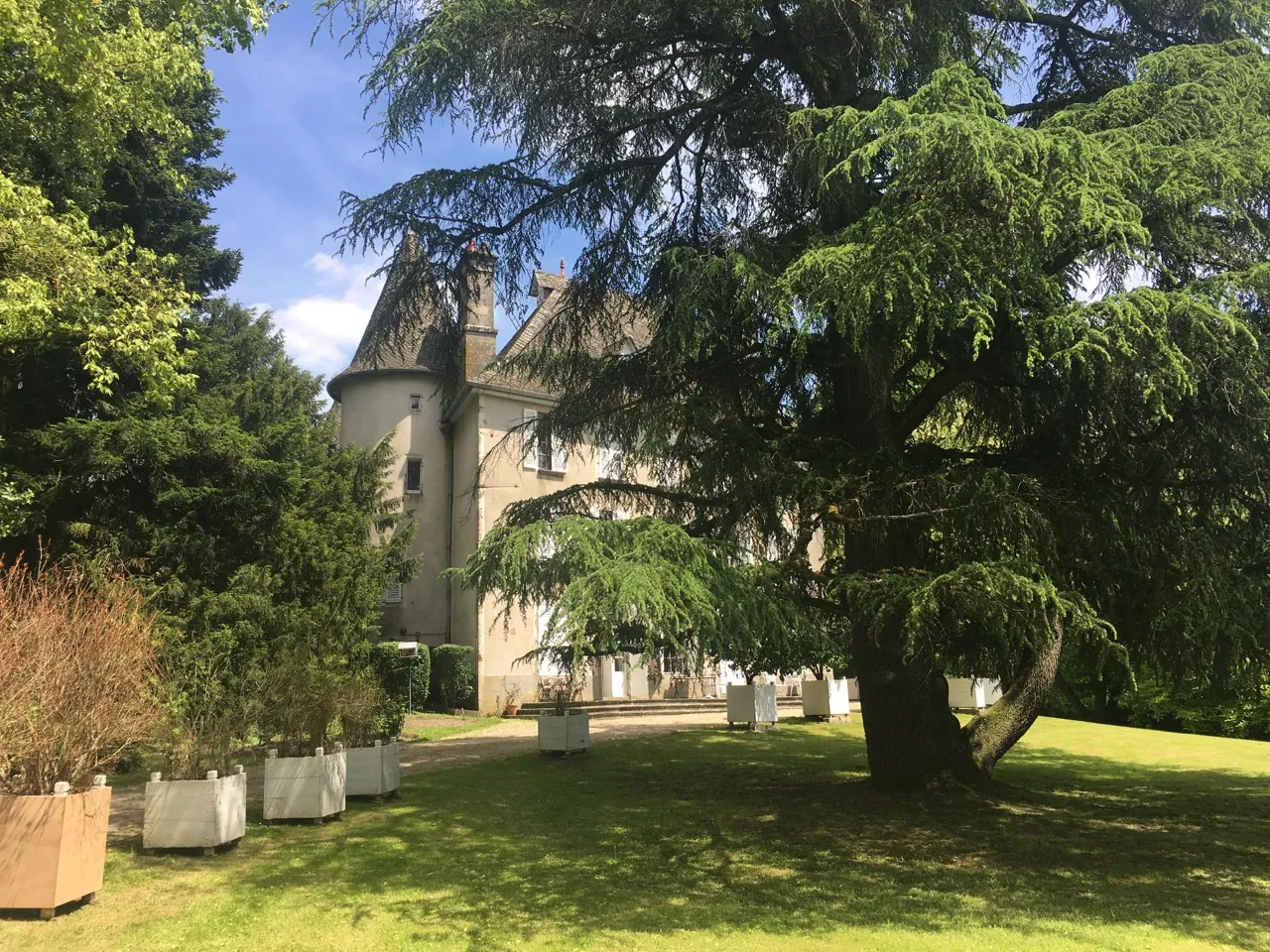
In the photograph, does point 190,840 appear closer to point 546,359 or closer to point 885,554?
point 546,359

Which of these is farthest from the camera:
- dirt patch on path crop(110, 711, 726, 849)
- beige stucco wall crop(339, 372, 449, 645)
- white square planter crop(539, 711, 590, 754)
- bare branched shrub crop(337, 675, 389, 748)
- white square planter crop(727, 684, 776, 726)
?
beige stucco wall crop(339, 372, 449, 645)

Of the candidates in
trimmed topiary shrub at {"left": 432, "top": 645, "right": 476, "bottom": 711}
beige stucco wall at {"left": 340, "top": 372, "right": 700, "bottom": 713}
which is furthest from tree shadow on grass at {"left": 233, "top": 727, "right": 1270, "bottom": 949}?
beige stucco wall at {"left": 340, "top": 372, "right": 700, "bottom": 713}

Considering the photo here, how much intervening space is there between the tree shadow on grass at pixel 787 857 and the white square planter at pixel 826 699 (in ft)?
27.5

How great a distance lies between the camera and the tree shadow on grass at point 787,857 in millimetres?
6109

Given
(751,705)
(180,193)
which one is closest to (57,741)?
(180,193)

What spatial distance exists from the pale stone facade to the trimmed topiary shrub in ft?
1.06

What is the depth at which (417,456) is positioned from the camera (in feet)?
86.3

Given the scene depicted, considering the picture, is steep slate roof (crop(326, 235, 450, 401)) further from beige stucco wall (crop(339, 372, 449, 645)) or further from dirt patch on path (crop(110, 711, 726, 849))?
beige stucco wall (crop(339, 372, 449, 645))

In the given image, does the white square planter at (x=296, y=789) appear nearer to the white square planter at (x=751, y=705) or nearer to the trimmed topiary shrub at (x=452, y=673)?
the white square planter at (x=751, y=705)

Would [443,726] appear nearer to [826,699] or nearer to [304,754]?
[826,699]

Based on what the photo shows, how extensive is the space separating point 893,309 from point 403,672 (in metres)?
17.6

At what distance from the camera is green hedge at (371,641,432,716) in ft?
59.1

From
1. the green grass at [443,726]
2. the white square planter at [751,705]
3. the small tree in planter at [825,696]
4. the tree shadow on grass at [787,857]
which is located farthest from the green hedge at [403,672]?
the small tree in planter at [825,696]

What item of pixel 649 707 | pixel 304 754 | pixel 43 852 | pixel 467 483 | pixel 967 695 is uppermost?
pixel 467 483
